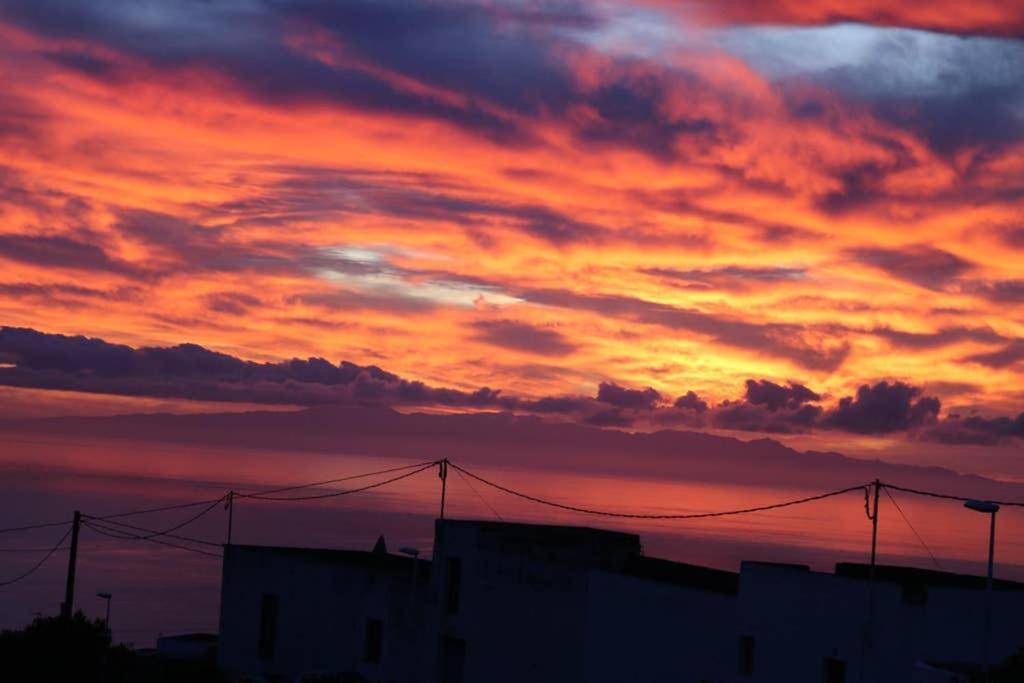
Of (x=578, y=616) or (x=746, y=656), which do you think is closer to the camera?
(x=746, y=656)

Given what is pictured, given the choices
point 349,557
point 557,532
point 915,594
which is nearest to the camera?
point 915,594

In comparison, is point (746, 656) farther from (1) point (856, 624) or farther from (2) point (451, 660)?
(2) point (451, 660)

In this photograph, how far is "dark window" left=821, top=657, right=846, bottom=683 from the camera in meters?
39.1

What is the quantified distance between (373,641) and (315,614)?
363 centimetres

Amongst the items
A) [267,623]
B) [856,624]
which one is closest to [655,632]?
[856,624]

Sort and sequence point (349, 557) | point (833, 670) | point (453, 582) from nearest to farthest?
point (833, 670) < point (453, 582) < point (349, 557)

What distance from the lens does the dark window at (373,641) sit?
194 feet

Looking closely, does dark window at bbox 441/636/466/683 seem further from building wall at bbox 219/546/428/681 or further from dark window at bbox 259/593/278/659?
dark window at bbox 259/593/278/659

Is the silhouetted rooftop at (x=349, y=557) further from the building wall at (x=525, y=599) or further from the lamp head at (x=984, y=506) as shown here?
the lamp head at (x=984, y=506)

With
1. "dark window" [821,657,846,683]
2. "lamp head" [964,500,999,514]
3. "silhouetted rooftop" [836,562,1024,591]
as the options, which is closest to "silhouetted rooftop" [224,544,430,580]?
"silhouetted rooftop" [836,562,1024,591]

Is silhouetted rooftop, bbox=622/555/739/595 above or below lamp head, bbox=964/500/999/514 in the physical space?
below

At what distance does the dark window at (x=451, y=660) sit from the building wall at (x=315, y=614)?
1712 mm

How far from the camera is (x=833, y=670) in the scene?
39562 mm

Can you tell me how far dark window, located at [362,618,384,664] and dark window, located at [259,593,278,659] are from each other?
5972 mm
